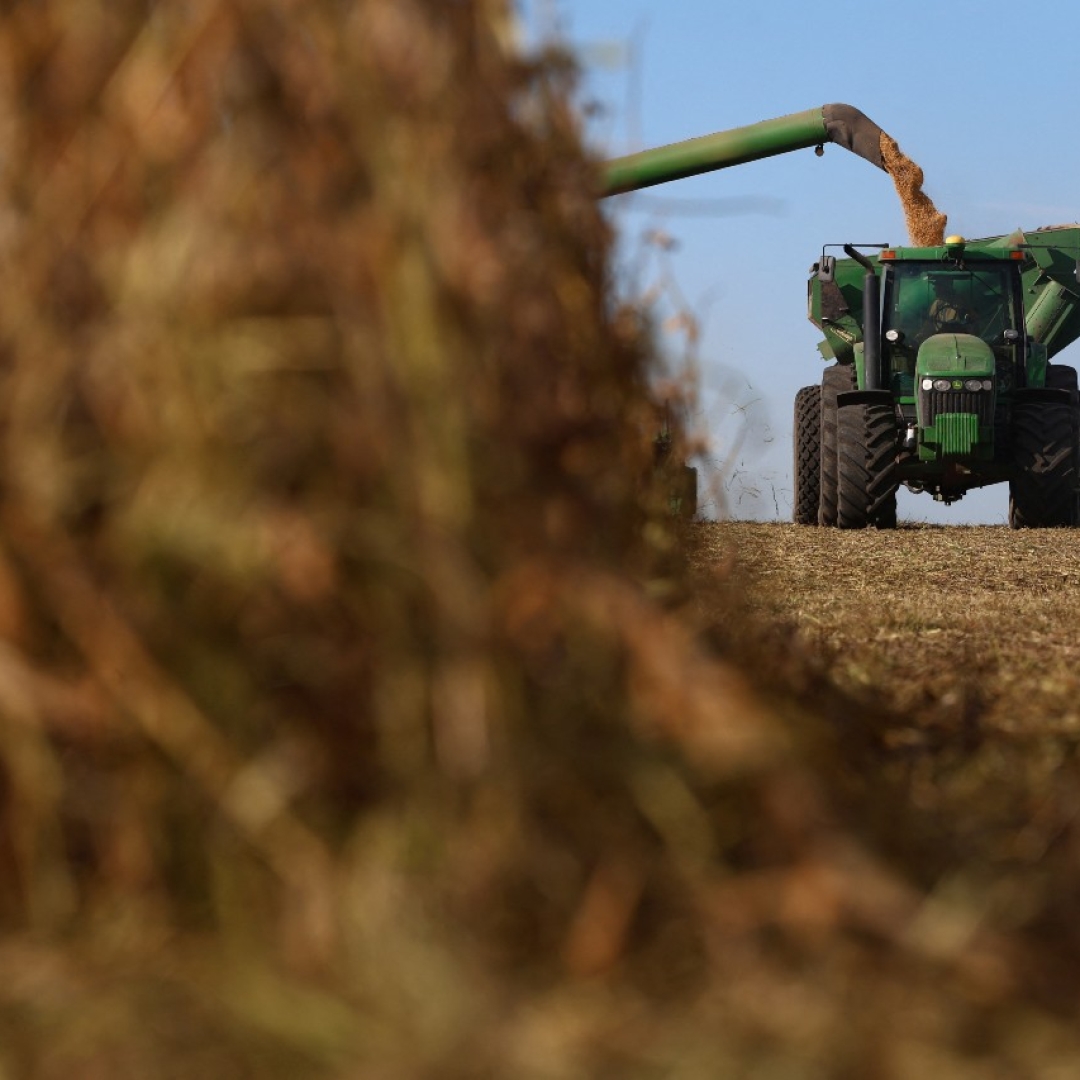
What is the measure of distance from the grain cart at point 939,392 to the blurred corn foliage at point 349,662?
→ 10.9 meters

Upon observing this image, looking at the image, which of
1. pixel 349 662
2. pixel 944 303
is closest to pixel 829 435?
pixel 944 303

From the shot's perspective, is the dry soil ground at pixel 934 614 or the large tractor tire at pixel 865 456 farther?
the large tractor tire at pixel 865 456

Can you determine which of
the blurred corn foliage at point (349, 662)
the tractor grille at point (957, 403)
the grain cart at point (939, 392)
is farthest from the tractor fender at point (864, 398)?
the blurred corn foliage at point (349, 662)

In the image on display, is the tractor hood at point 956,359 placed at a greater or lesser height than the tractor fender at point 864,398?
greater

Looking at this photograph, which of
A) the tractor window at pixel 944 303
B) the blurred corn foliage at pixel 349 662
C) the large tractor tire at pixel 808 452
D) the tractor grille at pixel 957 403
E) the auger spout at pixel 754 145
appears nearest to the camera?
the blurred corn foliage at pixel 349 662

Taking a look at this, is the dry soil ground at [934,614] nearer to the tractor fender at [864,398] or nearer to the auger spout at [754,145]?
the tractor fender at [864,398]

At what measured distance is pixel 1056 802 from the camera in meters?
2.43

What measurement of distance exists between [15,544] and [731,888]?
0.84 metres

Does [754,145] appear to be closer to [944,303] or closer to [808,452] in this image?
[944,303]

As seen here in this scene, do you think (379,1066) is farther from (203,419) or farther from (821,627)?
(821,627)

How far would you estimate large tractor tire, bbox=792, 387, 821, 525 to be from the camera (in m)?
14.5

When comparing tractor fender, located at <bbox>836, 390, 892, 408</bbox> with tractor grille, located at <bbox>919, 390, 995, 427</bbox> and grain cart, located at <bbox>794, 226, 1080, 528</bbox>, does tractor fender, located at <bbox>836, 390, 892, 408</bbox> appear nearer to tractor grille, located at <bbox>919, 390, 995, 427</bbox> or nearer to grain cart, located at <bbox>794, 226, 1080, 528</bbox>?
Result: grain cart, located at <bbox>794, 226, 1080, 528</bbox>

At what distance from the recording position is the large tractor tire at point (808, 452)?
14523mm

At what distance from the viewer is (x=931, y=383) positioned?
12.4m
